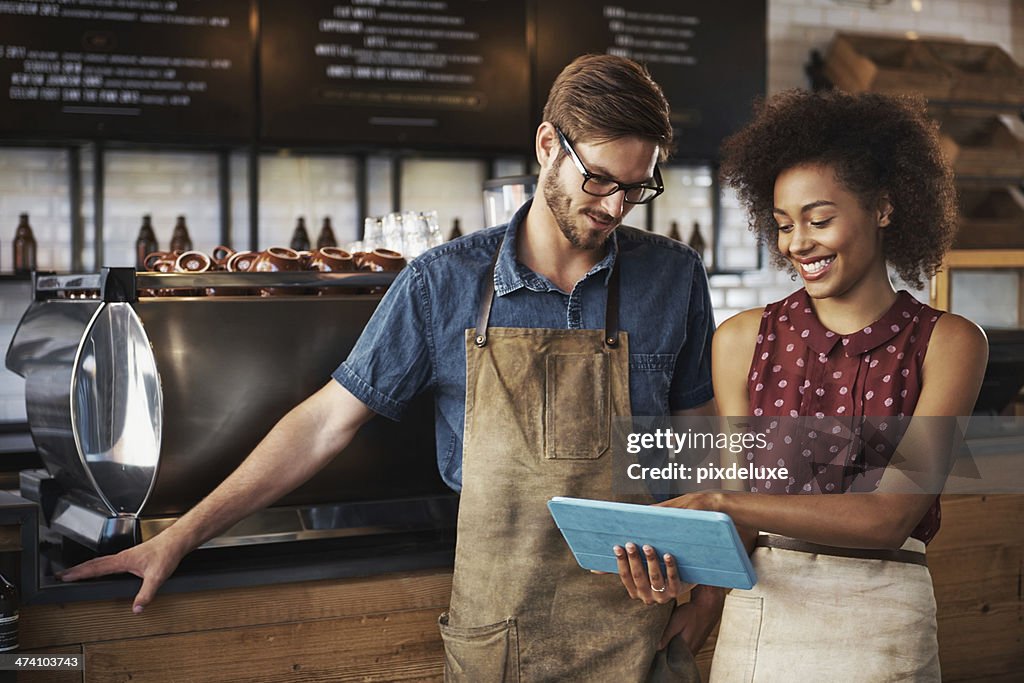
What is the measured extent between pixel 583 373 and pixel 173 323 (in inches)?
25.0

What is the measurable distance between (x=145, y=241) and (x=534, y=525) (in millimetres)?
2844

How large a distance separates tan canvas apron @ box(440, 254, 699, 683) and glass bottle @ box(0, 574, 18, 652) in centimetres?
61

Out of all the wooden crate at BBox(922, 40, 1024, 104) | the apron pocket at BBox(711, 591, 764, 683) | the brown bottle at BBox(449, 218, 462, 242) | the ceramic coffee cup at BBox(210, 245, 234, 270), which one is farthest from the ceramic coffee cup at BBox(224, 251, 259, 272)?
the wooden crate at BBox(922, 40, 1024, 104)

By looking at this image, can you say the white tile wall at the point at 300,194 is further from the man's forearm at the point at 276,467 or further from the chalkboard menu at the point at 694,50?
the man's forearm at the point at 276,467

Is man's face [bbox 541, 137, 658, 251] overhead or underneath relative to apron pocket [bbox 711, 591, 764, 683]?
overhead

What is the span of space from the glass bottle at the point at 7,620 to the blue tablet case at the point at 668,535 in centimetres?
77

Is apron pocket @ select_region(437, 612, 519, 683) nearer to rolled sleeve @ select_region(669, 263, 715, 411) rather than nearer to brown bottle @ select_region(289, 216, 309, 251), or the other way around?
rolled sleeve @ select_region(669, 263, 715, 411)

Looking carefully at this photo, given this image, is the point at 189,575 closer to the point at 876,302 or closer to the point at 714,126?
the point at 876,302

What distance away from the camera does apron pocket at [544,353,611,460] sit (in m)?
1.65

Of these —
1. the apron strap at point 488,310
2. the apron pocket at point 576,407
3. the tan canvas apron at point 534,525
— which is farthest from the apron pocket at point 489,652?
the apron strap at point 488,310

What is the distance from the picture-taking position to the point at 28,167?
3.98 metres

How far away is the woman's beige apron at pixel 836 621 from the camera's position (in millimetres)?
1411

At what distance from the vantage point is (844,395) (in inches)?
57.7

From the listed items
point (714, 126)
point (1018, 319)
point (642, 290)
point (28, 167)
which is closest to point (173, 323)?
point (642, 290)
